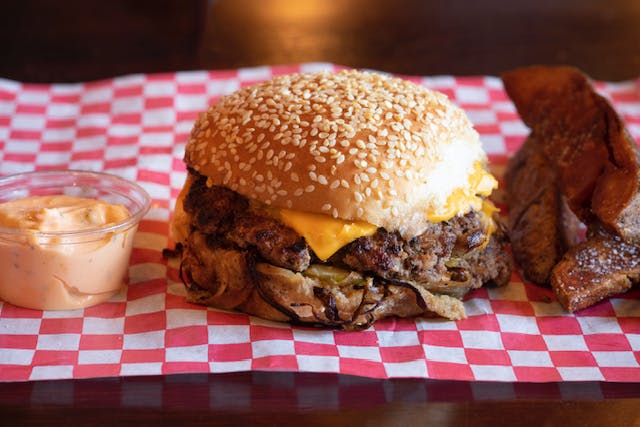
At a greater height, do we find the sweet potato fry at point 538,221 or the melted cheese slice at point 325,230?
the melted cheese slice at point 325,230

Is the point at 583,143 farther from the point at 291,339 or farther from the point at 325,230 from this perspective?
the point at 291,339

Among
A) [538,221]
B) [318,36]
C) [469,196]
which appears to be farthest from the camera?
[318,36]

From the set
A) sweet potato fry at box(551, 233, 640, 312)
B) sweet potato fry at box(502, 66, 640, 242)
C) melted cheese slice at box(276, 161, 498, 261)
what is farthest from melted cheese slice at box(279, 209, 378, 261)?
sweet potato fry at box(502, 66, 640, 242)

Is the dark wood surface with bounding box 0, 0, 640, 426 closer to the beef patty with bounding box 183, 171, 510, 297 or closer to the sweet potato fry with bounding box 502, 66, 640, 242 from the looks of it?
the beef patty with bounding box 183, 171, 510, 297

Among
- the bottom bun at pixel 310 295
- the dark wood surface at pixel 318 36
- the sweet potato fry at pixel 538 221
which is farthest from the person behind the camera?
the dark wood surface at pixel 318 36

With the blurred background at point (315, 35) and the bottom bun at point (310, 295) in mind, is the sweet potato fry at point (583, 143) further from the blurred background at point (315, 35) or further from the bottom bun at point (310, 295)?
the blurred background at point (315, 35)

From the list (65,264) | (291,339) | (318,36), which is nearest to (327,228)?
(291,339)

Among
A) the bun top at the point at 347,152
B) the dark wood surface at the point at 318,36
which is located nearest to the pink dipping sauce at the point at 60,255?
the bun top at the point at 347,152

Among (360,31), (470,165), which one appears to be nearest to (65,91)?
(360,31)
